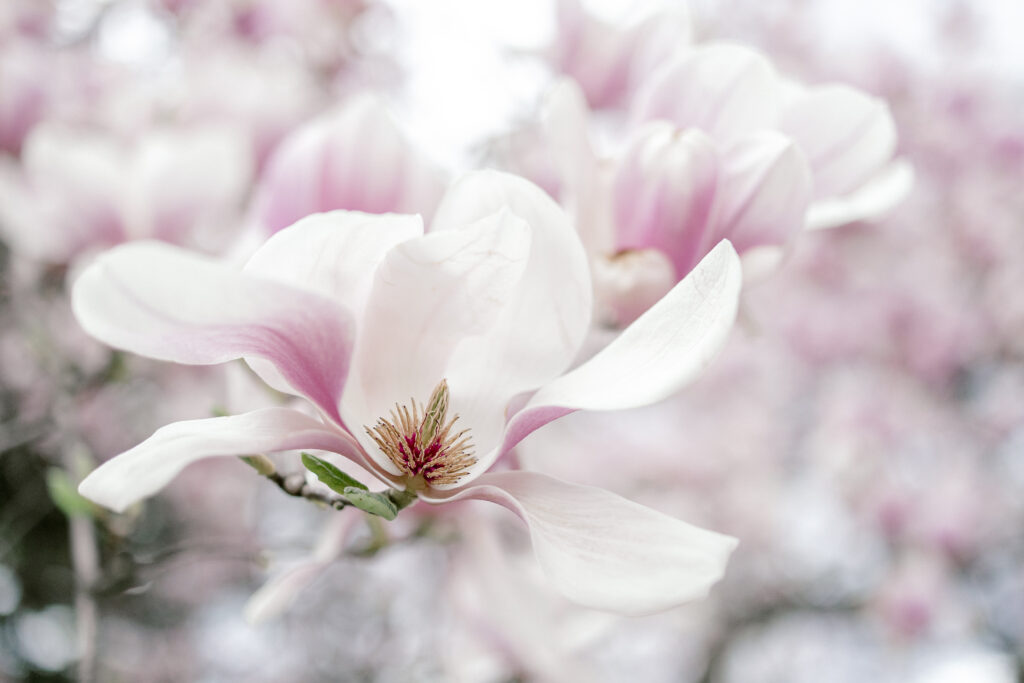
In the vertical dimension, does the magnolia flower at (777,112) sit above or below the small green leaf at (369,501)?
above

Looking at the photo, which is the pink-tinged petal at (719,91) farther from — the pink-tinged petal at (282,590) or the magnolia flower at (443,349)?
the pink-tinged petal at (282,590)

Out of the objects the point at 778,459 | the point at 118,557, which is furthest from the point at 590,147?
the point at 778,459

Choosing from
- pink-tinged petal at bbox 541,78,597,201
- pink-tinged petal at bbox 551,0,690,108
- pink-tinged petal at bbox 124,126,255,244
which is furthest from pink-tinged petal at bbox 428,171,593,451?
pink-tinged petal at bbox 124,126,255,244

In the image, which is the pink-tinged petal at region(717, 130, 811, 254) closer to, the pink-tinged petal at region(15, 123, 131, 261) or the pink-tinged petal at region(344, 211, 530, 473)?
the pink-tinged petal at region(344, 211, 530, 473)

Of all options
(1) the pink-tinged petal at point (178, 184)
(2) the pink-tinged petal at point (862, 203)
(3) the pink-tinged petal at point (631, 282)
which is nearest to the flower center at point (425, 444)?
(3) the pink-tinged petal at point (631, 282)

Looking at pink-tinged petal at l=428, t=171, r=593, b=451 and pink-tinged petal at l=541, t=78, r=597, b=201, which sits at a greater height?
pink-tinged petal at l=541, t=78, r=597, b=201

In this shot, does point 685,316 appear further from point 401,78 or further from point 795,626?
point 795,626

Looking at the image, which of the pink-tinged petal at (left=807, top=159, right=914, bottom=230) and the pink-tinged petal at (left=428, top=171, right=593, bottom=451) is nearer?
the pink-tinged petal at (left=428, top=171, right=593, bottom=451)
